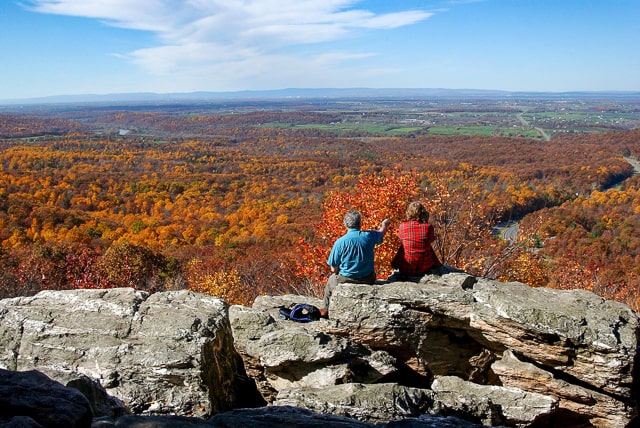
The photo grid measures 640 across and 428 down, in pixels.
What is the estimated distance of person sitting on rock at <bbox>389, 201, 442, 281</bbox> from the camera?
29.6 ft

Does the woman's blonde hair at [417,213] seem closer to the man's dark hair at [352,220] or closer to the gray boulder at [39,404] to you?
the man's dark hair at [352,220]

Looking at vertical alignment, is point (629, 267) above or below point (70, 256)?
below

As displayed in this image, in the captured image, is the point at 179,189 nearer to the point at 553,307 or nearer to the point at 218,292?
the point at 218,292

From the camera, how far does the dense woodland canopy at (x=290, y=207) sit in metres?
21.0

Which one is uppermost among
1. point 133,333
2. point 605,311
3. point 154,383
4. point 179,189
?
point 605,311

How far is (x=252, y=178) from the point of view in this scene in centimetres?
12325

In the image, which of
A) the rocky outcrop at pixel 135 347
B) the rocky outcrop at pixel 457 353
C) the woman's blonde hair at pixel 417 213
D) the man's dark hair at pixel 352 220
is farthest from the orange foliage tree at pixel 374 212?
the rocky outcrop at pixel 135 347

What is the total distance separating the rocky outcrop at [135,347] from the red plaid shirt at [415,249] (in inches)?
165

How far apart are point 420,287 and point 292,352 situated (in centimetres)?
301

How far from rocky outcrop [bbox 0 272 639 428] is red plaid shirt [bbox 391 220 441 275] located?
371mm

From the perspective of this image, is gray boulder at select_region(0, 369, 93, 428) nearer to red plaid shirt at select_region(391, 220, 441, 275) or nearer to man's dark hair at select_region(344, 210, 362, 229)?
man's dark hair at select_region(344, 210, 362, 229)

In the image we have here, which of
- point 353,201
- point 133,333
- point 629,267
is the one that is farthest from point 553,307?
point 629,267

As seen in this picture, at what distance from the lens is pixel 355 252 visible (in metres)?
9.05

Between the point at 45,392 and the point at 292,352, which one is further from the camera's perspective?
the point at 292,352
